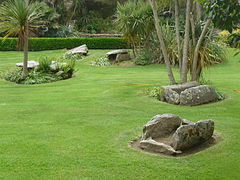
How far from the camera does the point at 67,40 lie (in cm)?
2938

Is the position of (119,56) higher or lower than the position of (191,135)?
higher

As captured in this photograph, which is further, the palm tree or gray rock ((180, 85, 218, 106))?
the palm tree

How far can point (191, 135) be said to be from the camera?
7.00 meters

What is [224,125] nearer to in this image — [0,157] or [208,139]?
[208,139]

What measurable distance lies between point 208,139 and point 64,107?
4.74m

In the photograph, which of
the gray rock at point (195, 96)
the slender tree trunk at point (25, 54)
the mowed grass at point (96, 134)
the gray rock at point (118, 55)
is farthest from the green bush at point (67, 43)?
the gray rock at point (195, 96)

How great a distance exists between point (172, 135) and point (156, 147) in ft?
1.82

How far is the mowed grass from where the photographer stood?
620cm

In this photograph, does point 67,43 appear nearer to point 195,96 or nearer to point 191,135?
point 195,96

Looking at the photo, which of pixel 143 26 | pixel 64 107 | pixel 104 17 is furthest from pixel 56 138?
pixel 104 17

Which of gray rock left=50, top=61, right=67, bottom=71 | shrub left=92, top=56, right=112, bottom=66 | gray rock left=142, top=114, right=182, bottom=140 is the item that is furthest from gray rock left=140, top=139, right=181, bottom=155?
shrub left=92, top=56, right=112, bottom=66

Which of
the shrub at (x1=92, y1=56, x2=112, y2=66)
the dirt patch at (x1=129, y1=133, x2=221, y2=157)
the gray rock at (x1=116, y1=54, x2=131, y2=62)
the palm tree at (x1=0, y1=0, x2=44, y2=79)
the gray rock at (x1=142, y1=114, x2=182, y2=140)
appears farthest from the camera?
the gray rock at (x1=116, y1=54, x2=131, y2=62)

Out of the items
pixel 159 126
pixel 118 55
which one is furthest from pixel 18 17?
pixel 159 126

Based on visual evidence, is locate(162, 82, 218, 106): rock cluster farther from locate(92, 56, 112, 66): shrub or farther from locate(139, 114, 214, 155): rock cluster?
locate(92, 56, 112, 66): shrub
